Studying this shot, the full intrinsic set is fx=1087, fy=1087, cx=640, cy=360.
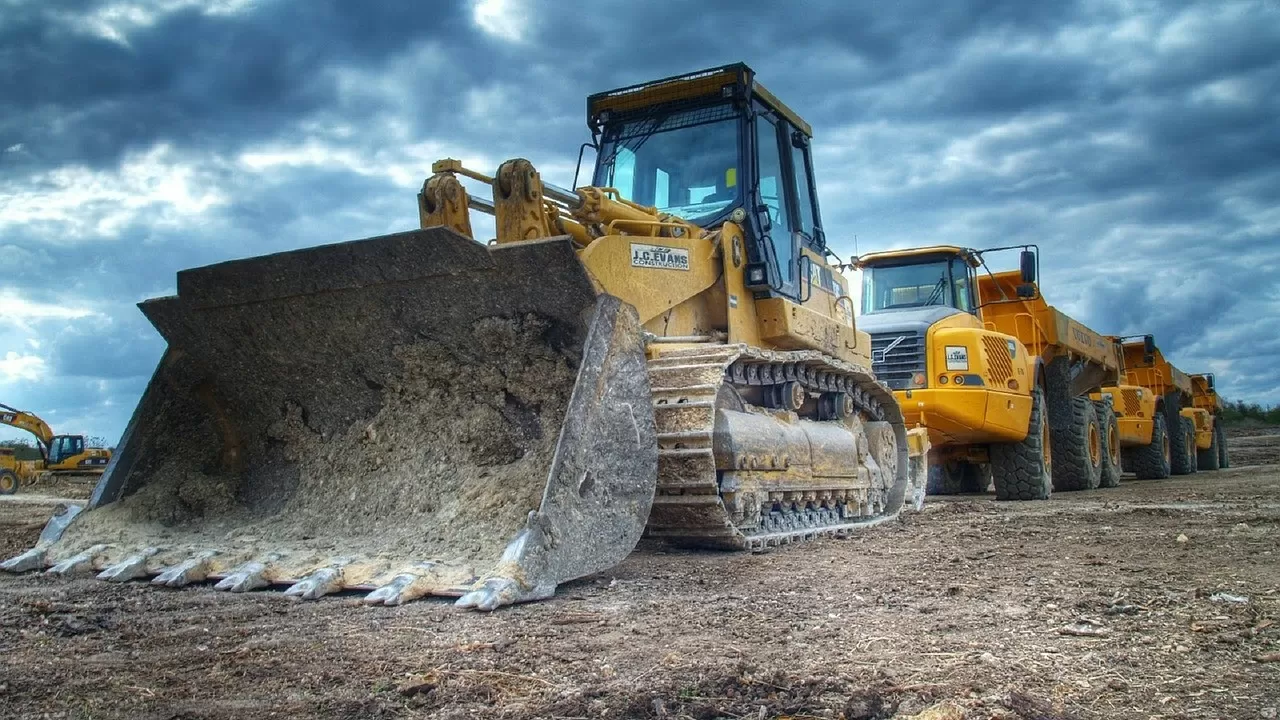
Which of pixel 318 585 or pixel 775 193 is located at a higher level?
pixel 775 193

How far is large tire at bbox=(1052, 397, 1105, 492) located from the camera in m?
13.6

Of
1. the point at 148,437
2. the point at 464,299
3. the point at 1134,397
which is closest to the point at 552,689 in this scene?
the point at 464,299

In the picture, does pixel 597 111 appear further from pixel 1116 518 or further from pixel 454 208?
pixel 1116 518

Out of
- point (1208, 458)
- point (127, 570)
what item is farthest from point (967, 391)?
point (1208, 458)

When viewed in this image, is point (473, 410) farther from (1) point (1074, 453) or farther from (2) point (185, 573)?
(1) point (1074, 453)

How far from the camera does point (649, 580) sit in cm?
494

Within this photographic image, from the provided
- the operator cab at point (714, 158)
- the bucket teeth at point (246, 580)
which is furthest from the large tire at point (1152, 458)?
the bucket teeth at point (246, 580)

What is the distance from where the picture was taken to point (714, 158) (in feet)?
24.6

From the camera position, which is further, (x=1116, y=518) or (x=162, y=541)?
(x=1116, y=518)

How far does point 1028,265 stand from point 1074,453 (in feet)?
10.8

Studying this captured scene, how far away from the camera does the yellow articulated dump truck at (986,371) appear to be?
36.2 feet

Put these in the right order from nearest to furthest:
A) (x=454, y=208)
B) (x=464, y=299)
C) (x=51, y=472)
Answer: (x=464, y=299) → (x=454, y=208) → (x=51, y=472)

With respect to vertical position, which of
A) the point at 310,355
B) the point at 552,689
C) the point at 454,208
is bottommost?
the point at 552,689

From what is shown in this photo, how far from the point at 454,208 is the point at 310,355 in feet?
3.74
